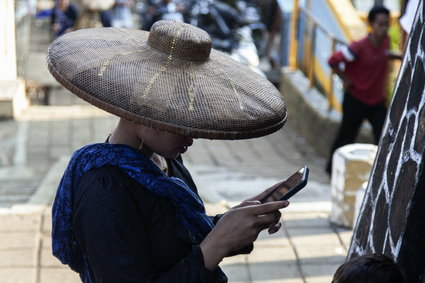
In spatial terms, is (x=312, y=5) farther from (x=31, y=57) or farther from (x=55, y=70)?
(x=55, y=70)

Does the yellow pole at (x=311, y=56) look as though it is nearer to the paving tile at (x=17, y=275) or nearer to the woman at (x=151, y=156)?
the paving tile at (x=17, y=275)

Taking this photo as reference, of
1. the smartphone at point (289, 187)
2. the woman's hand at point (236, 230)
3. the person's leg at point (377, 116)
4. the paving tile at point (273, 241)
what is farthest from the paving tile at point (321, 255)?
the woman's hand at point (236, 230)

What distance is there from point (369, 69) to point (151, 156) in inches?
225

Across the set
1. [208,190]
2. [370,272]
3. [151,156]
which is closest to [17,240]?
[208,190]

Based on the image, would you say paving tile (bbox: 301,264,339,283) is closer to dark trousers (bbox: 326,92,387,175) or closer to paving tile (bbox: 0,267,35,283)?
paving tile (bbox: 0,267,35,283)

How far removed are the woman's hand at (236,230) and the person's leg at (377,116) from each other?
5.84m

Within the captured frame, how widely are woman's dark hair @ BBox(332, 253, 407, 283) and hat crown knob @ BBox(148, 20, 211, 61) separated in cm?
80

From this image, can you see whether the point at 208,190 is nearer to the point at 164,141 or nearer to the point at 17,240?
the point at 17,240

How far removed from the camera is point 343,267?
8.34ft

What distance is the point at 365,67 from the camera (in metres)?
8.16

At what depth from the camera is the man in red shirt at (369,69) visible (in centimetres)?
801

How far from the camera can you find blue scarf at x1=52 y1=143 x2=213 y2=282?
102 inches

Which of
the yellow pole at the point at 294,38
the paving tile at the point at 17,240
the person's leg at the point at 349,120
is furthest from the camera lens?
the yellow pole at the point at 294,38

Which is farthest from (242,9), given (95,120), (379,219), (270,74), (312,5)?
(379,219)
